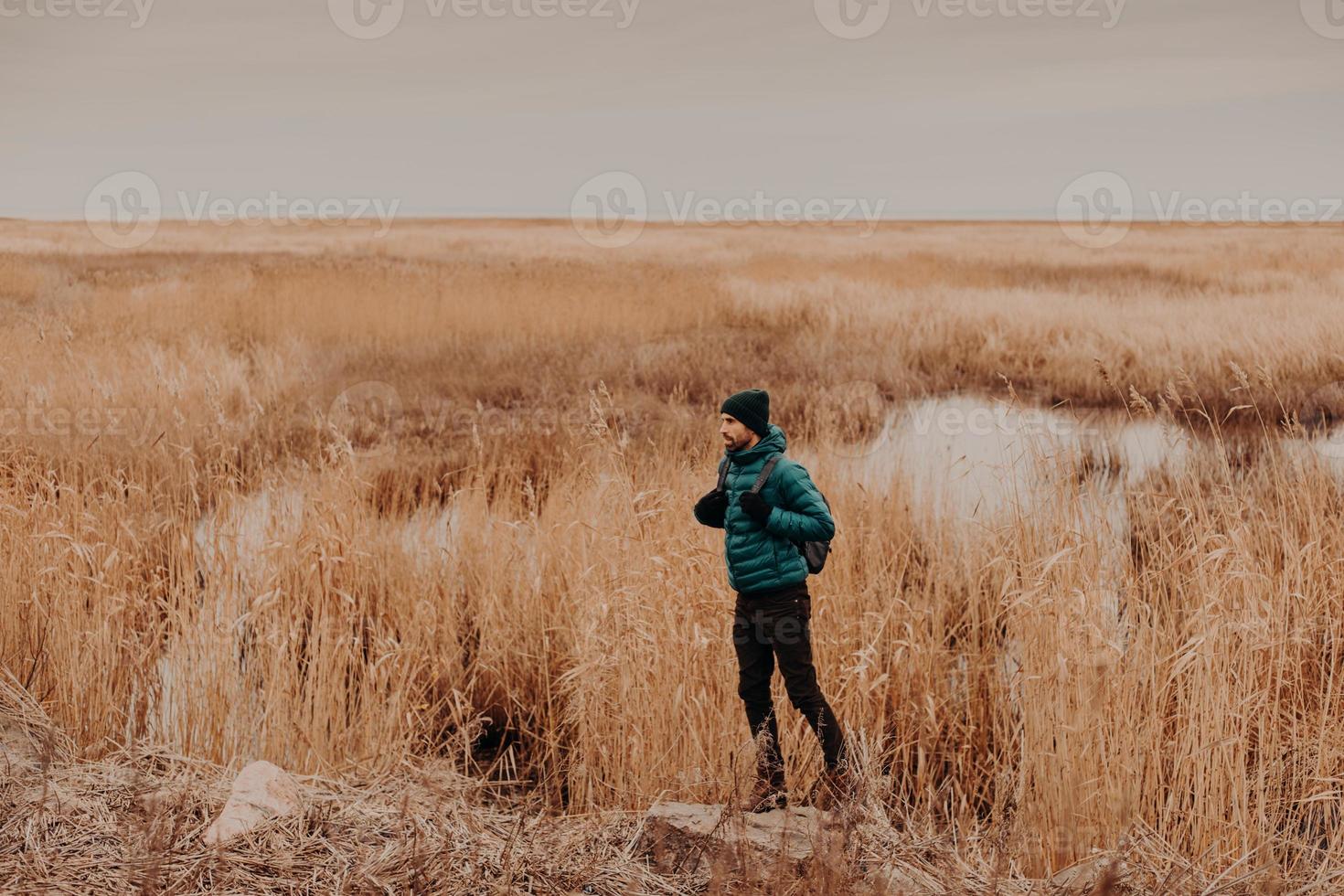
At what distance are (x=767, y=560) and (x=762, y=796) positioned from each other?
2.82 feet

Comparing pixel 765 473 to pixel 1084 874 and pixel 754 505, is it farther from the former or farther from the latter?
pixel 1084 874

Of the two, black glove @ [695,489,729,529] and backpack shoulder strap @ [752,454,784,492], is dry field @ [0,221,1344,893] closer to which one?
black glove @ [695,489,729,529]

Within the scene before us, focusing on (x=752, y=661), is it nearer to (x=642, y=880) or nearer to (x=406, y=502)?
(x=642, y=880)

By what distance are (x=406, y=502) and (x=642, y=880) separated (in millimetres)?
4820

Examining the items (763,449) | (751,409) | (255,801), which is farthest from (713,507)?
(255,801)

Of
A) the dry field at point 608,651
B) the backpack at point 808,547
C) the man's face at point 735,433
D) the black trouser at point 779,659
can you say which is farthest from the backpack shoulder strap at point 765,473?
the dry field at point 608,651

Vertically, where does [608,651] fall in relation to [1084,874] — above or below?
above

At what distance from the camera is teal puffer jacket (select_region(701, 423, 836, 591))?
3037 mm

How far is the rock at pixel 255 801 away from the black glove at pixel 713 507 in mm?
1697

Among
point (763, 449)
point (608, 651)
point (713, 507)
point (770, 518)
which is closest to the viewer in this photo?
point (770, 518)

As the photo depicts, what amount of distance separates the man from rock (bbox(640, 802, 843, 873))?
0.11m

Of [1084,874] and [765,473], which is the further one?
[765,473]

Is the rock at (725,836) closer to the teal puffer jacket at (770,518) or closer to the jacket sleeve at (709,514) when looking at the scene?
the teal puffer jacket at (770,518)

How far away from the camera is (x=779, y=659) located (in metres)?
3.25
